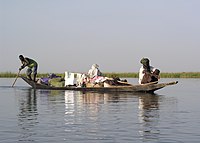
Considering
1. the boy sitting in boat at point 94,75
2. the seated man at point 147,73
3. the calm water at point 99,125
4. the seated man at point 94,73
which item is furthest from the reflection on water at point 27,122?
the seated man at point 94,73

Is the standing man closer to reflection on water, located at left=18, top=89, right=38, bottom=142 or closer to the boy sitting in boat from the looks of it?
the boy sitting in boat

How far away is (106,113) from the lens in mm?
11711

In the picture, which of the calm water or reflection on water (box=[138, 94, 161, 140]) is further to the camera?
reflection on water (box=[138, 94, 161, 140])

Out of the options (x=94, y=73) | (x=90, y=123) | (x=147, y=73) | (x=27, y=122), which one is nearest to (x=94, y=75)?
(x=94, y=73)

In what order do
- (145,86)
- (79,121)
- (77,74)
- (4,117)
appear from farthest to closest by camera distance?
(77,74), (145,86), (4,117), (79,121)

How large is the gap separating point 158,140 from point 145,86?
40.5 ft

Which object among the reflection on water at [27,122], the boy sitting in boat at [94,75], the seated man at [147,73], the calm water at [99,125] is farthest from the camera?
the boy sitting in boat at [94,75]

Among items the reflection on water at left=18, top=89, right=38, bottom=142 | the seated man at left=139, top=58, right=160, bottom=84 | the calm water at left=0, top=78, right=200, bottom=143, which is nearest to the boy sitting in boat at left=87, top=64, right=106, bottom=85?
the seated man at left=139, top=58, right=160, bottom=84

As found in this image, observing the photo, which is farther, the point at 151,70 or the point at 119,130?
the point at 151,70

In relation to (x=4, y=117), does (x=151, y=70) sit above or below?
above

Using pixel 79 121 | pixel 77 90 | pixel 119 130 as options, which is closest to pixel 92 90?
pixel 77 90

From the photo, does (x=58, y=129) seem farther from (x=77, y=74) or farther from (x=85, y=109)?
(x=77, y=74)

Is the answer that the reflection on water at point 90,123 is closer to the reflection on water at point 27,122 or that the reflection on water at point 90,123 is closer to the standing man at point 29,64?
the reflection on water at point 27,122

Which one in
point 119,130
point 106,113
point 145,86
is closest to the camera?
point 119,130
